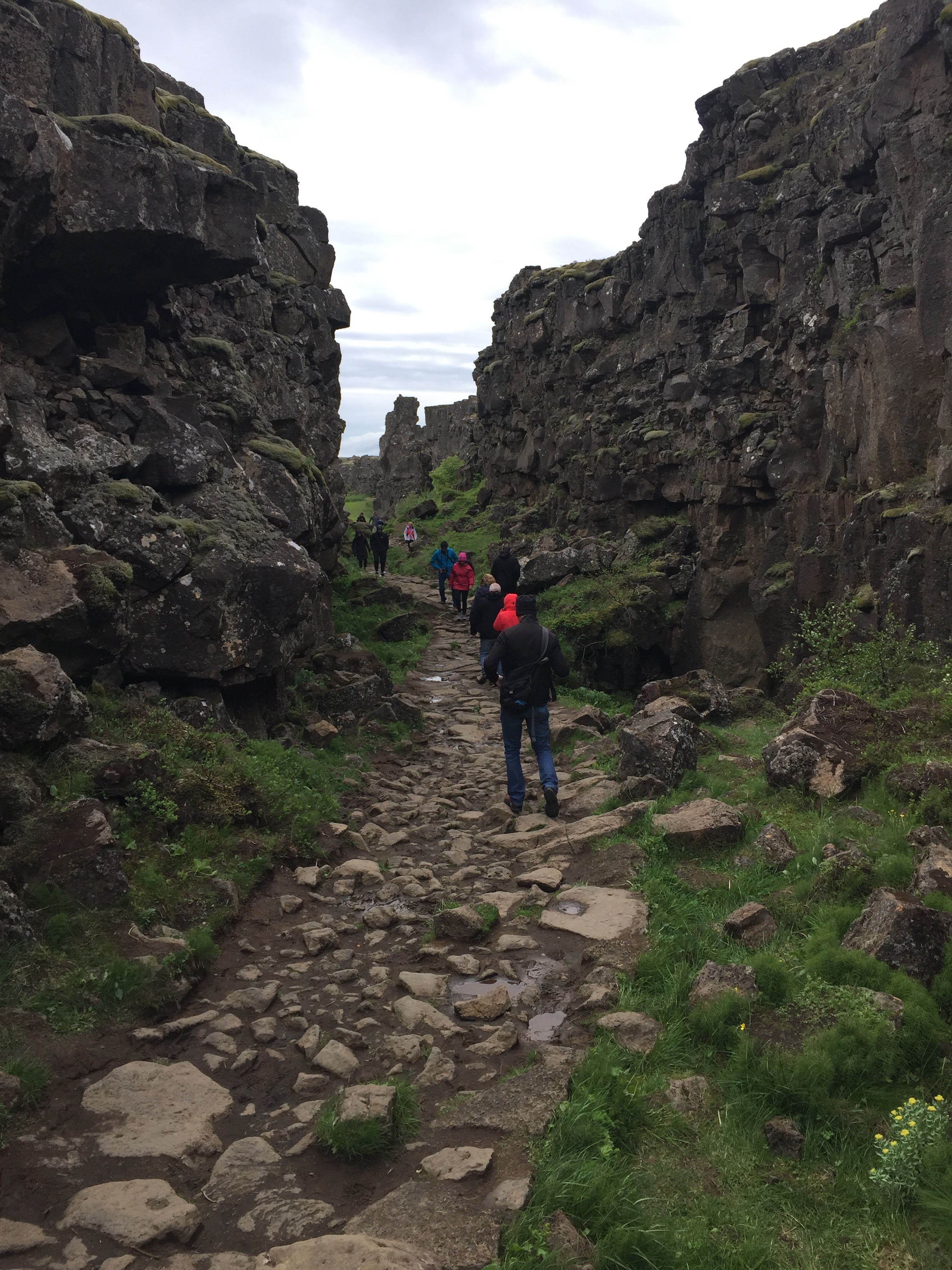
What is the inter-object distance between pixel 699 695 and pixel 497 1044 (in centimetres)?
1103

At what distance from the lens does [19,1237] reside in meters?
4.42

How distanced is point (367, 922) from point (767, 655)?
20322 millimetres

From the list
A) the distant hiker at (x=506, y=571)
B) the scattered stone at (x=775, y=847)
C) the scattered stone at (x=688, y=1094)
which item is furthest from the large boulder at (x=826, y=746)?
the distant hiker at (x=506, y=571)

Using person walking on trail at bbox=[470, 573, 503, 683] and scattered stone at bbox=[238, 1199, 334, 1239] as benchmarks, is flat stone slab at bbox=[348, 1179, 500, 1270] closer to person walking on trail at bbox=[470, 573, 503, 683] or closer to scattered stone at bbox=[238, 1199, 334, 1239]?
scattered stone at bbox=[238, 1199, 334, 1239]

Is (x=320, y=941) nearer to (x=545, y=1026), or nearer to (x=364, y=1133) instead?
(x=545, y=1026)

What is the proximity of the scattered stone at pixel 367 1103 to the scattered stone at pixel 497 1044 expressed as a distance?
35.5 inches

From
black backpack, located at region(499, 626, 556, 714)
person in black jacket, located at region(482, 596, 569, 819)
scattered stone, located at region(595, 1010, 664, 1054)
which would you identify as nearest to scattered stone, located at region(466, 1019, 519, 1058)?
scattered stone, located at region(595, 1010, 664, 1054)

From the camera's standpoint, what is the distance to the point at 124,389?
14.6 m

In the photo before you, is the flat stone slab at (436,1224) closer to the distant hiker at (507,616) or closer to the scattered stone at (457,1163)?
the scattered stone at (457,1163)

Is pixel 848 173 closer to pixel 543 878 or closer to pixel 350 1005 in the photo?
pixel 543 878

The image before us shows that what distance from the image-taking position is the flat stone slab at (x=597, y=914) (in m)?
8.12

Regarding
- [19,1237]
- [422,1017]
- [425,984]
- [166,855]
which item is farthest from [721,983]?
[166,855]

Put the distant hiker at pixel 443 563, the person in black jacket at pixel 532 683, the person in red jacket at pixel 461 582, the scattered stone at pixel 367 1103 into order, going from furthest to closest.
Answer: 1. the distant hiker at pixel 443 563
2. the person in red jacket at pixel 461 582
3. the person in black jacket at pixel 532 683
4. the scattered stone at pixel 367 1103

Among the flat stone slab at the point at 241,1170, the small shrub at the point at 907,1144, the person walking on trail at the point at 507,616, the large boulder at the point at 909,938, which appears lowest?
the flat stone slab at the point at 241,1170
